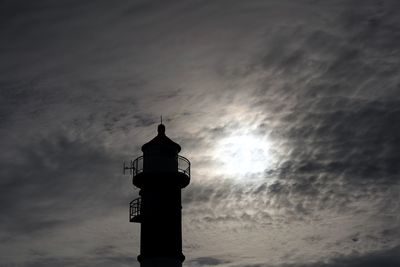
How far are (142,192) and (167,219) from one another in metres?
2.73

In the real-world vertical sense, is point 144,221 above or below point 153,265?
above

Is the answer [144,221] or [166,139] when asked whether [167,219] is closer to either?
[144,221]

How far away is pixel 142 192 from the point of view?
45.9 meters

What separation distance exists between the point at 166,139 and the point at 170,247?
7.77 metres

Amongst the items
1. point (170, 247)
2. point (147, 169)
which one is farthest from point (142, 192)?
point (170, 247)

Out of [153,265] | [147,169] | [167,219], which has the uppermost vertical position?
[147,169]

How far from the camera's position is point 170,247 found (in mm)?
44000

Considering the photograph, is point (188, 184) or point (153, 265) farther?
point (188, 184)

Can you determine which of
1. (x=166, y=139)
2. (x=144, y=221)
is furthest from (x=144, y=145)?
(x=144, y=221)

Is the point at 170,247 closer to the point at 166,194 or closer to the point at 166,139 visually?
the point at 166,194

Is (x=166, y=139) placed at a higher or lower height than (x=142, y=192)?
higher

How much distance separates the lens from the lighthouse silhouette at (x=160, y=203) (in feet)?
144

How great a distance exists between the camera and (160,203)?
45.1 m

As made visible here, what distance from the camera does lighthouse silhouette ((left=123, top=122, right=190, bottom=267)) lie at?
144ft
